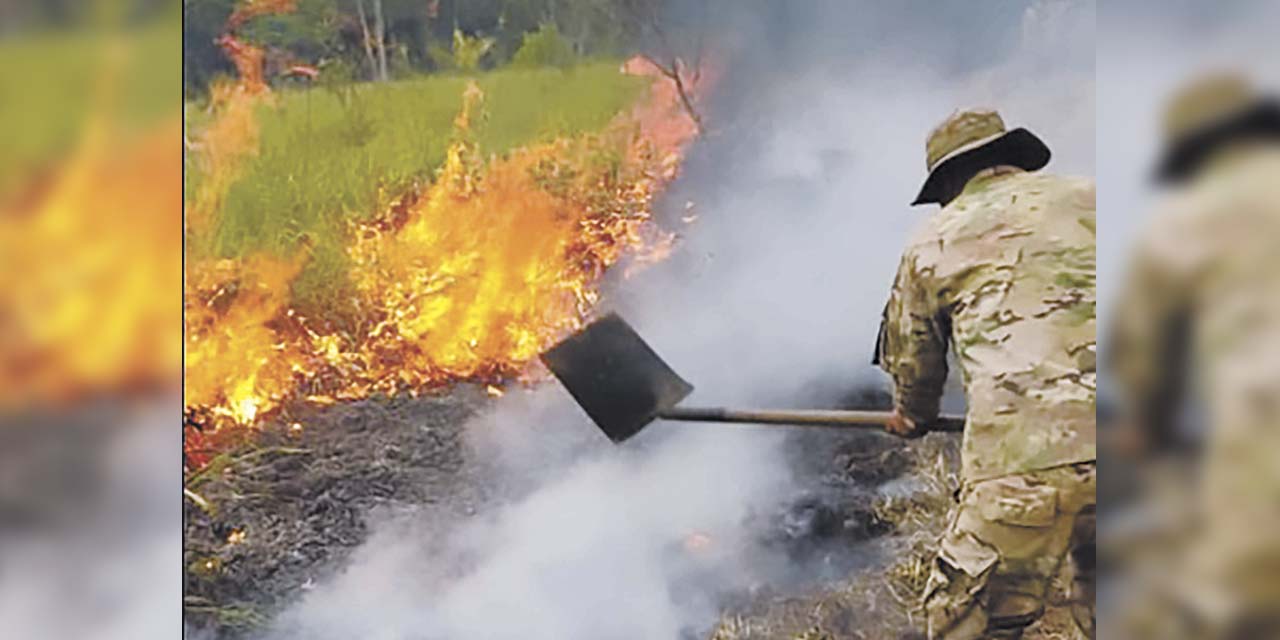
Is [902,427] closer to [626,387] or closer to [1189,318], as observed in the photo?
[626,387]

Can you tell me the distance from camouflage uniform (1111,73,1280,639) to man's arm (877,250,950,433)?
1.58 ft

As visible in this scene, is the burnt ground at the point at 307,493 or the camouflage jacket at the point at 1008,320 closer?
the camouflage jacket at the point at 1008,320

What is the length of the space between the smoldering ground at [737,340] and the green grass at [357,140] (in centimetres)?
26

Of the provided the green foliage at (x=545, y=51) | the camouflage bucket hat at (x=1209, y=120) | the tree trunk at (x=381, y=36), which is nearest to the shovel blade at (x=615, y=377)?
the green foliage at (x=545, y=51)

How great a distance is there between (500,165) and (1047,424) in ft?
3.31

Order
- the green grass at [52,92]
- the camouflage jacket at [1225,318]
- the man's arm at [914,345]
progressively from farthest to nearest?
the man's arm at [914,345]
the green grass at [52,92]
the camouflage jacket at [1225,318]

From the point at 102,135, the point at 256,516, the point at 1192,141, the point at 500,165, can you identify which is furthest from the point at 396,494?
the point at 1192,141

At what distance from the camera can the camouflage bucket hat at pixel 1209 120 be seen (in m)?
1.58

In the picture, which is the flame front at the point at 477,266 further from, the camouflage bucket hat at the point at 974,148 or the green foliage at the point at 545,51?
the camouflage bucket hat at the point at 974,148

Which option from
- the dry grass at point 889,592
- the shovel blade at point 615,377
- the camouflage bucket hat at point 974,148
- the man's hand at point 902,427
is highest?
the camouflage bucket hat at point 974,148

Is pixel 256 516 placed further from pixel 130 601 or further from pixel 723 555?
pixel 723 555

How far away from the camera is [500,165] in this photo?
86.4 inches

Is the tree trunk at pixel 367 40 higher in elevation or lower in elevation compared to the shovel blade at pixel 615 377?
higher

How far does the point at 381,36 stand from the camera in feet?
7.16
